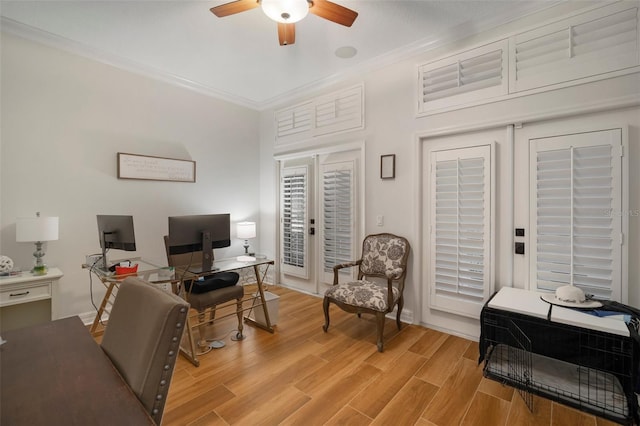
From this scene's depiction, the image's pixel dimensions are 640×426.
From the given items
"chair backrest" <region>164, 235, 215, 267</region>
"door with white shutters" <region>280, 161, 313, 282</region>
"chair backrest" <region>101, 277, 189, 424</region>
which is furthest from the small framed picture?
"chair backrest" <region>101, 277, 189, 424</region>

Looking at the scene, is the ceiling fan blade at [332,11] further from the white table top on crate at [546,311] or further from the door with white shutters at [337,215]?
the white table top on crate at [546,311]

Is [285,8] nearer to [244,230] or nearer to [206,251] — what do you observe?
[206,251]

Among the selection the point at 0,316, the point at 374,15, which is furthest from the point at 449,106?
the point at 0,316

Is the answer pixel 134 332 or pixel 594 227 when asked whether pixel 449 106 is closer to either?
pixel 594 227

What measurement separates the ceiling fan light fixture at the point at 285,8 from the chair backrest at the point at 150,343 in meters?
1.88

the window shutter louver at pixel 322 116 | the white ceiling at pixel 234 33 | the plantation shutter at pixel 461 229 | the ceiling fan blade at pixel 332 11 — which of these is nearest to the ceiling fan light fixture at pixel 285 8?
the ceiling fan blade at pixel 332 11

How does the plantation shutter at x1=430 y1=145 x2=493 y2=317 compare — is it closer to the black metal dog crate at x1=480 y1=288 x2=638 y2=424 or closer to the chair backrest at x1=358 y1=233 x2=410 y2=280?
the chair backrest at x1=358 y1=233 x2=410 y2=280

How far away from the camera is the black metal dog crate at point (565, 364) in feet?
5.83

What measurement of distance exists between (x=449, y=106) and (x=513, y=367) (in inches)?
90.7

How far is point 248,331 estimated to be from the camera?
303cm

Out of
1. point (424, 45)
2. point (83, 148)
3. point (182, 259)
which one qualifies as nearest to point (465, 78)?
point (424, 45)

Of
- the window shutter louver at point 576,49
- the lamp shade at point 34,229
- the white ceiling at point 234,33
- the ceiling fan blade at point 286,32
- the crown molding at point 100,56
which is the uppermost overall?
the white ceiling at point 234,33

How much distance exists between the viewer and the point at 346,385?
6.98 feet

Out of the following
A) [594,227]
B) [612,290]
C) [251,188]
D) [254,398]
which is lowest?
[254,398]
